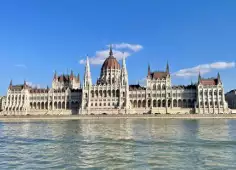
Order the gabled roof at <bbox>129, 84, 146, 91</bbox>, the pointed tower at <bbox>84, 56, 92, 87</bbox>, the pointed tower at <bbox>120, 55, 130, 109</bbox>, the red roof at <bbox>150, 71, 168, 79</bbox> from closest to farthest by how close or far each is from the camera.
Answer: the pointed tower at <bbox>120, 55, 130, 109</bbox>
the gabled roof at <bbox>129, 84, 146, 91</bbox>
the red roof at <bbox>150, 71, 168, 79</bbox>
the pointed tower at <bbox>84, 56, 92, 87</bbox>

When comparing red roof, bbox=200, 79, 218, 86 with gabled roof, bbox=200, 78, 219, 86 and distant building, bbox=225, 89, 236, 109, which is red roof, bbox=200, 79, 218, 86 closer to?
gabled roof, bbox=200, 78, 219, 86

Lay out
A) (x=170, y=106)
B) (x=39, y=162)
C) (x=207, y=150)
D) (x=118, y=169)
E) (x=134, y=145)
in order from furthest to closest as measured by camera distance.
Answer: (x=170, y=106) → (x=134, y=145) → (x=207, y=150) → (x=39, y=162) → (x=118, y=169)

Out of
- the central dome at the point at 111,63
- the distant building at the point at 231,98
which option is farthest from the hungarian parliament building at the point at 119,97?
the distant building at the point at 231,98

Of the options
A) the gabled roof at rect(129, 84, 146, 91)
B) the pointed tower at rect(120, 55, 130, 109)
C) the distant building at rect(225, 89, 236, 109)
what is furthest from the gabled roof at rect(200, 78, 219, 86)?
the pointed tower at rect(120, 55, 130, 109)

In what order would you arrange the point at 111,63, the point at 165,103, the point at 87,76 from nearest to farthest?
1. the point at 165,103
2. the point at 87,76
3. the point at 111,63

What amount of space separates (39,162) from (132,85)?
11162 centimetres

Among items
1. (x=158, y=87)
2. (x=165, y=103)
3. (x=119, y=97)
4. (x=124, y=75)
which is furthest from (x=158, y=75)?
(x=119, y=97)

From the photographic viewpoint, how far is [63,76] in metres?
147

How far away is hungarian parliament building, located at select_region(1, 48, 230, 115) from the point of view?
112375 mm

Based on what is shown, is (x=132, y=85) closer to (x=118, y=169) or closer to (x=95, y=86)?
(x=95, y=86)

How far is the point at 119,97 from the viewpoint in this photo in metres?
118

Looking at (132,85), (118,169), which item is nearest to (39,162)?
(118,169)

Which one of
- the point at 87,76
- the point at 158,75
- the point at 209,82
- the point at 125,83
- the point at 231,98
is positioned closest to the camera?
the point at 209,82

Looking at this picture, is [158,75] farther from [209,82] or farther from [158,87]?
[209,82]
